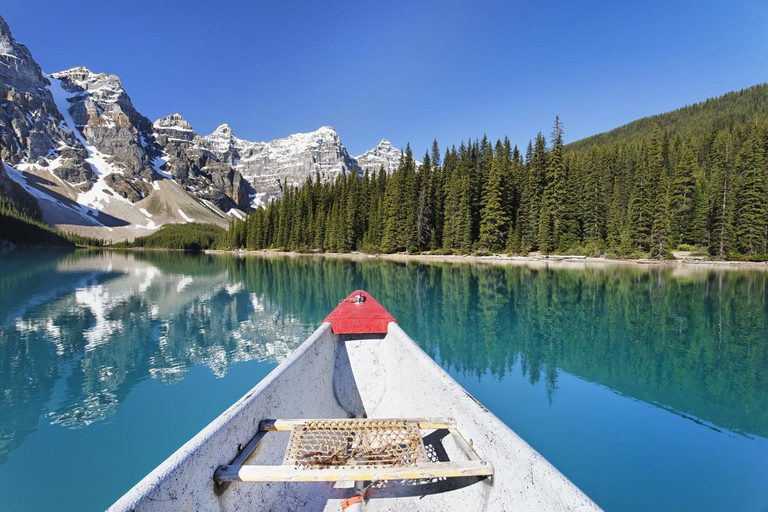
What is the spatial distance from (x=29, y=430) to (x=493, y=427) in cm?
706

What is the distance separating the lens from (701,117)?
106 m

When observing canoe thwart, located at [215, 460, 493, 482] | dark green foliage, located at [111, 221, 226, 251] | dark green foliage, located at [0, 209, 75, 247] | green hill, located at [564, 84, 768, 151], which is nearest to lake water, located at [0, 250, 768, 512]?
canoe thwart, located at [215, 460, 493, 482]

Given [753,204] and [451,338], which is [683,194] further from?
[451,338]

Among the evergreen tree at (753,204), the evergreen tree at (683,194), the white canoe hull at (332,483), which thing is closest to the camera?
the white canoe hull at (332,483)

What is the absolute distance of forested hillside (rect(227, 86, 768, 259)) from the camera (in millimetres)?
39531

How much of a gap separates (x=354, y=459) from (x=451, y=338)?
832cm

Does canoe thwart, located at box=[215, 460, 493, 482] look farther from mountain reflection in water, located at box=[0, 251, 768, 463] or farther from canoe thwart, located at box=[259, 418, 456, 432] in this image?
mountain reflection in water, located at box=[0, 251, 768, 463]

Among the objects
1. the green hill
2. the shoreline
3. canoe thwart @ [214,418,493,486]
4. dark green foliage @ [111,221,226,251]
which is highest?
the green hill

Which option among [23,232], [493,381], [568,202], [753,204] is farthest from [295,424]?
[23,232]

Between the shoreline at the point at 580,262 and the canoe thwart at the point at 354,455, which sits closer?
the canoe thwart at the point at 354,455

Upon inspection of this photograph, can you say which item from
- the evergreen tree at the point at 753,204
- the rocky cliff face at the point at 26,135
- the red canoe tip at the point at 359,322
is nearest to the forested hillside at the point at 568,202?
the evergreen tree at the point at 753,204

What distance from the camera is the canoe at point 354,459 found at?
6.33ft

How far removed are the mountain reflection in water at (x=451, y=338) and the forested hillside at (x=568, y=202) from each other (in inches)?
906

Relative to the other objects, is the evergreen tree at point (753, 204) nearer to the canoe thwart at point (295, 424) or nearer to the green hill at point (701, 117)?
the canoe thwart at point (295, 424)
